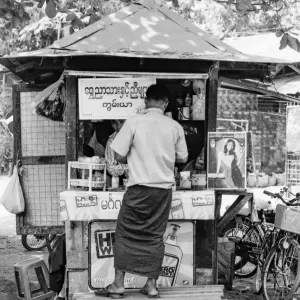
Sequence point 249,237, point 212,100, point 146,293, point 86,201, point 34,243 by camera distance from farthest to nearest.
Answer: point 34,243, point 249,237, point 212,100, point 86,201, point 146,293

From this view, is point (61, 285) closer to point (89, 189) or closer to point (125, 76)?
point (89, 189)

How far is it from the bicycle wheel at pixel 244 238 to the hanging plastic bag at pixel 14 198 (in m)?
2.52

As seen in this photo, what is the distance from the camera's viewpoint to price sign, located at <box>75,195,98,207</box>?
19.1 ft

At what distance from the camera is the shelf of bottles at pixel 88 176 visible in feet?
19.7

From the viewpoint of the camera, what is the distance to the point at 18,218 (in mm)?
7730

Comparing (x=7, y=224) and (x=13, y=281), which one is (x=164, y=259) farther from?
(x=7, y=224)

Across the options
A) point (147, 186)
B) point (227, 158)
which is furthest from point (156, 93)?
point (227, 158)

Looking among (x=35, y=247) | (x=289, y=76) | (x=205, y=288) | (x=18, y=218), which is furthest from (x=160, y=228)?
(x=35, y=247)

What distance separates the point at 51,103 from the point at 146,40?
1.41m

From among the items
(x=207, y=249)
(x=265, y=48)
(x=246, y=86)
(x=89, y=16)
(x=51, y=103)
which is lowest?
(x=207, y=249)

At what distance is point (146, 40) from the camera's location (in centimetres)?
609

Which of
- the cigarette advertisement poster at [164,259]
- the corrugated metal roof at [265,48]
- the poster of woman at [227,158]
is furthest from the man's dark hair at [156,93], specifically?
the corrugated metal roof at [265,48]

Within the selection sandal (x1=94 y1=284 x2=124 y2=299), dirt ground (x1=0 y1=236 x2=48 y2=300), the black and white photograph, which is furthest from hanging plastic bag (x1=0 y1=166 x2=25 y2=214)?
sandal (x1=94 y1=284 x2=124 y2=299)

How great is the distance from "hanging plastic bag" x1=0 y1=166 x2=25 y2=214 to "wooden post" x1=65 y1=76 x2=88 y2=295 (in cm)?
157
